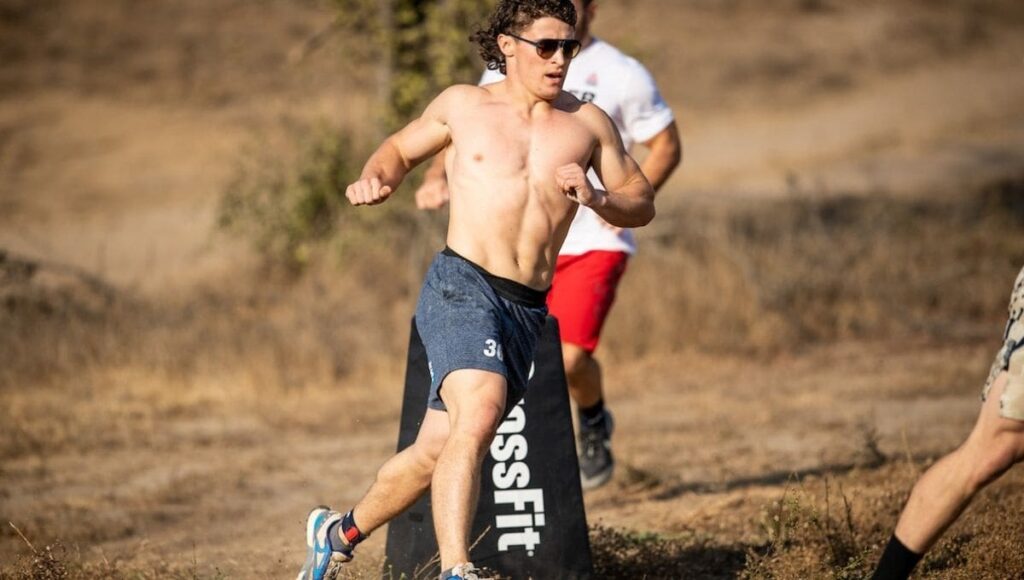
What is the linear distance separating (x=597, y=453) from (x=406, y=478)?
2394mm

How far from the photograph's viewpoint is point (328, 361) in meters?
9.94

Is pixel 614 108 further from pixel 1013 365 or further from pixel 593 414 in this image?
pixel 1013 365

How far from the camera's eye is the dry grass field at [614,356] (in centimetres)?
592

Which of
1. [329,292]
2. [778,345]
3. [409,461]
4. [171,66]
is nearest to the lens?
[409,461]

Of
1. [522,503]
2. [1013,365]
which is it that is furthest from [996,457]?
[522,503]

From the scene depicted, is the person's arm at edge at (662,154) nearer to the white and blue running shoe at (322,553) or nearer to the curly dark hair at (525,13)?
the curly dark hair at (525,13)

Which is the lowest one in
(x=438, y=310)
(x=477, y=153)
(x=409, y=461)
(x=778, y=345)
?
(x=778, y=345)

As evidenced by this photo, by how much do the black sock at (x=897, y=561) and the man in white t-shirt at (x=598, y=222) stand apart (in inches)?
88.8

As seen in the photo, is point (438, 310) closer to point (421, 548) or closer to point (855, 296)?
point (421, 548)

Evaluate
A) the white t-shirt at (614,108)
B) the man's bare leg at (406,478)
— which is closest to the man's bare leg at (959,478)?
the man's bare leg at (406,478)

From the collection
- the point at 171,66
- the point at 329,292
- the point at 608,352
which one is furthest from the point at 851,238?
the point at 171,66

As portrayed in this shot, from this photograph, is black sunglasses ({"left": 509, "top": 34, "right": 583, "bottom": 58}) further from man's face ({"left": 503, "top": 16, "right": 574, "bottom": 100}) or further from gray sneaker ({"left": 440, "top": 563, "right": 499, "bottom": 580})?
gray sneaker ({"left": 440, "top": 563, "right": 499, "bottom": 580})

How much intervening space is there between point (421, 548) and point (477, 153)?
149cm

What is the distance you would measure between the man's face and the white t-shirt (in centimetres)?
172
